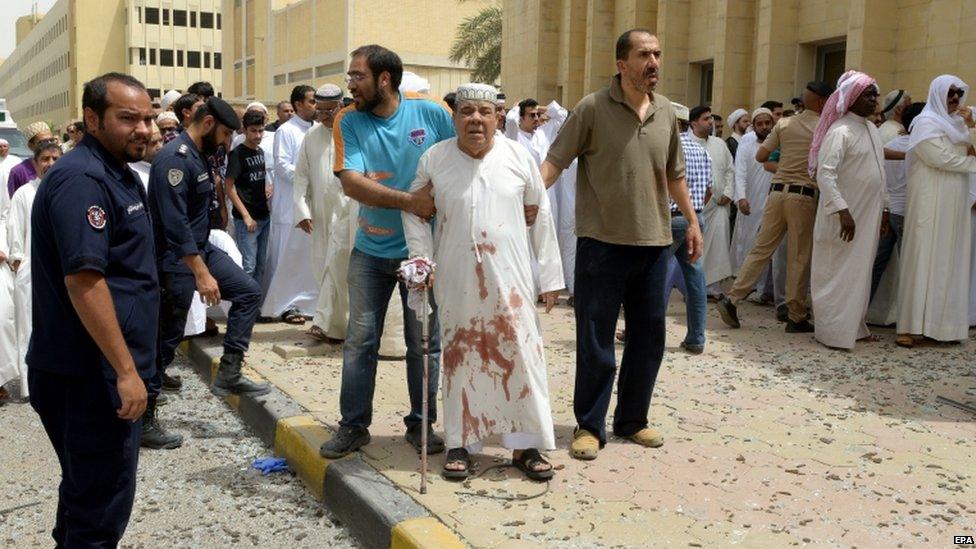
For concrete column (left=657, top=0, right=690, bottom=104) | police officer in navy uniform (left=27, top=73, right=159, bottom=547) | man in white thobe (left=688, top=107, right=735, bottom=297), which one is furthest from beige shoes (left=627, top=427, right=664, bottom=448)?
concrete column (left=657, top=0, right=690, bottom=104)

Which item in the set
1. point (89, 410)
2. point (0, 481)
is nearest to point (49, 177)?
point (89, 410)

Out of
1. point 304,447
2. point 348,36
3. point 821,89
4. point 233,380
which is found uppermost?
point 348,36

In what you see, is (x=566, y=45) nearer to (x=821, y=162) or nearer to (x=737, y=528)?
(x=821, y=162)

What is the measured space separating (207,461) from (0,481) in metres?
1.04

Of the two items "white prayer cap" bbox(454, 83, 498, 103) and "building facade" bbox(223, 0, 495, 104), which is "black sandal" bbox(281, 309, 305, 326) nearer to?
"white prayer cap" bbox(454, 83, 498, 103)

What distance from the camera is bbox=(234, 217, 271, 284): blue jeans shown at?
8805mm

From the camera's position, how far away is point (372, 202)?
14.9ft

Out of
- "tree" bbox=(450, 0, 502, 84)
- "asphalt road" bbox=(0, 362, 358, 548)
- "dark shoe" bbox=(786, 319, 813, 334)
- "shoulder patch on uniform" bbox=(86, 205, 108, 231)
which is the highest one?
"tree" bbox=(450, 0, 502, 84)

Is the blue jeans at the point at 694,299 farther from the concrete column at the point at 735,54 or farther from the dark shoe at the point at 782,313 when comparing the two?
the concrete column at the point at 735,54

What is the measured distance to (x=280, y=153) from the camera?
29.4 ft

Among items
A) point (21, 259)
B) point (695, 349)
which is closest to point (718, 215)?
point (695, 349)

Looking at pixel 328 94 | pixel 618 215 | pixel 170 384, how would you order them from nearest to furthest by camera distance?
pixel 618 215 < pixel 170 384 < pixel 328 94

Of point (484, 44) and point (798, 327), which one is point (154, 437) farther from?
point (484, 44)

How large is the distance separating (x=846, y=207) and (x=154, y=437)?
528 centimetres
